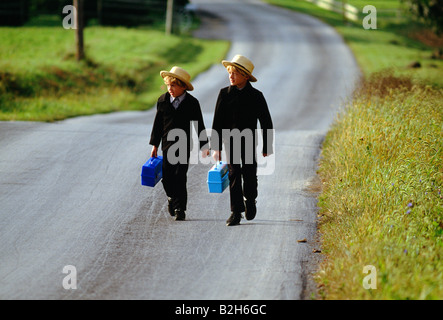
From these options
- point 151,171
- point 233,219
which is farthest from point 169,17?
point 233,219

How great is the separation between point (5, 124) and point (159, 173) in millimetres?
6046

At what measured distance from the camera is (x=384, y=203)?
7.30 meters

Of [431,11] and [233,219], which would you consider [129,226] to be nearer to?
[233,219]

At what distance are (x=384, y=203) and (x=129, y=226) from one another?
312cm

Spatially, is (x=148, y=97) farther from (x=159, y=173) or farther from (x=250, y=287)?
(x=250, y=287)

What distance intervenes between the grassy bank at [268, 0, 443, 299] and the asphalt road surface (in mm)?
358

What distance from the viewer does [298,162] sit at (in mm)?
10766

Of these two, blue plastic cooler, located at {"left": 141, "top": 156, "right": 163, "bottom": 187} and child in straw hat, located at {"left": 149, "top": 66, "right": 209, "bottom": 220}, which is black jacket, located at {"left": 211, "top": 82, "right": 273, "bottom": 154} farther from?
blue plastic cooler, located at {"left": 141, "top": 156, "right": 163, "bottom": 187}

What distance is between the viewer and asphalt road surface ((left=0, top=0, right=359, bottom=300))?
234 inches

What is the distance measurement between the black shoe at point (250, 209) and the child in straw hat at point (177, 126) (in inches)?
31.3

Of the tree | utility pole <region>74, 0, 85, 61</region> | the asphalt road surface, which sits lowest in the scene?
the asphalt road surface

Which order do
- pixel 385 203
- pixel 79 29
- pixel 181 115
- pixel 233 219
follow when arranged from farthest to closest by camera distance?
pixel 79 29 < pixel 233 219 < pixel 181 115 < pixel 385 203

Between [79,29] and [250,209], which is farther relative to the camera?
[79,29]

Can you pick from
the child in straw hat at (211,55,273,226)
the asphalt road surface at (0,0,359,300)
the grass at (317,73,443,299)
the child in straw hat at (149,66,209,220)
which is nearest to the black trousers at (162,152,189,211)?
the child in straw hat at (149,66,209,220)
